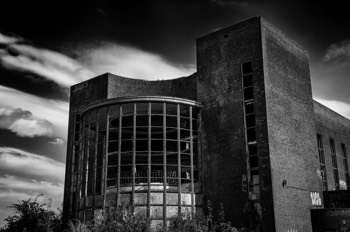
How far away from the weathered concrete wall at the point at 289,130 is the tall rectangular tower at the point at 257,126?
0.17 feet

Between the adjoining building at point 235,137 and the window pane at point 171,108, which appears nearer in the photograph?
the adjoining building at point 235,137

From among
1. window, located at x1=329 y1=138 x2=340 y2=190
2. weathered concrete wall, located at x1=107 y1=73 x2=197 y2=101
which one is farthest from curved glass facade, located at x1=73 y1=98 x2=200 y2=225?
window, located at x1=329 y1=138 x2=340 y2=190

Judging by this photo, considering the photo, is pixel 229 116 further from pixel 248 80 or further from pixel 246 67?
pixel 246 67

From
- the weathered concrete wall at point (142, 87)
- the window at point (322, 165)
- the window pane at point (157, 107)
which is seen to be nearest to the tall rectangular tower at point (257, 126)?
the window pane at point (157, 107)

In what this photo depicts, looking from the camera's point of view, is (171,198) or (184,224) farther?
(171,198)

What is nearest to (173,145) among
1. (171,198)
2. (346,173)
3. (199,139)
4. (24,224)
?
(199,139)

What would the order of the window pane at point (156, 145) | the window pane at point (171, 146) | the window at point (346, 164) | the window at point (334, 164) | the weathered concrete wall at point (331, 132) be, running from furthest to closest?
the window at point (346, 164) → the window at point (334, 164) → the window pane at point (156, 145) → the weathered concrete wall at point (331, 132) → the window pane at point (171, 146)

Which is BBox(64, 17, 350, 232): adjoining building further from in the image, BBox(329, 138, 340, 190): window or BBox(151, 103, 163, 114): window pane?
BBox(329, 138, 340, 190): window

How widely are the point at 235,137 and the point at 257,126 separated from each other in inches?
55.8

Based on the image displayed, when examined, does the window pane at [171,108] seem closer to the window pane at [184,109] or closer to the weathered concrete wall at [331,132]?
the window pane at [184,109]

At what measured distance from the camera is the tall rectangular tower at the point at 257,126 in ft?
69.3

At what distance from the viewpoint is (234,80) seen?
2328 cm

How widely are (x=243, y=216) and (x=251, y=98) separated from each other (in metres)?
6.39

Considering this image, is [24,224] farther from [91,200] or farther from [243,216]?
[243,216]
